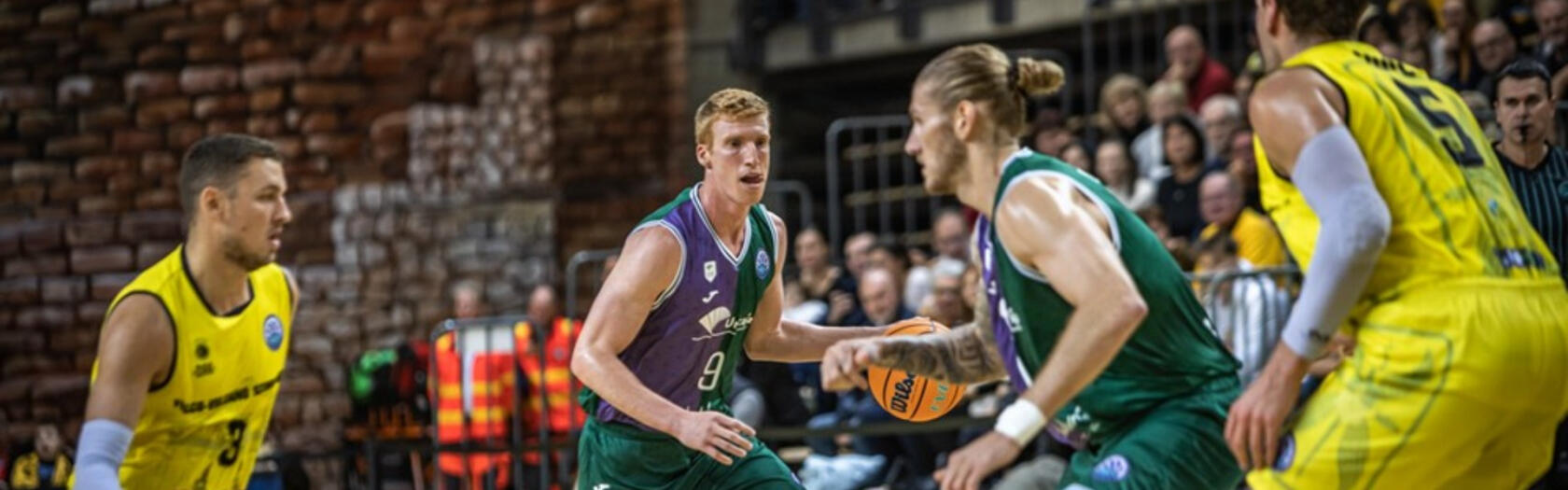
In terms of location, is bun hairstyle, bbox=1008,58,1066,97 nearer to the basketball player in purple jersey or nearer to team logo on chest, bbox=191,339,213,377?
the basketball player in purple jersey

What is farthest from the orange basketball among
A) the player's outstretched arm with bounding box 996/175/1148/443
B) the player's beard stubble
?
the player's beard stubble

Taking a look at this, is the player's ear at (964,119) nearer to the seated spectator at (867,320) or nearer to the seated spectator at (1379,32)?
the seated spectator at (867,320)

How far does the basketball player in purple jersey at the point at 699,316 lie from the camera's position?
4945mm

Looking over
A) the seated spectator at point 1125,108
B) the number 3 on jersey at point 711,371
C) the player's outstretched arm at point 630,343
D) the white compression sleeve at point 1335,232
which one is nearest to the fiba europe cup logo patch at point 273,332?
the player's outstretched arm at point 630,343

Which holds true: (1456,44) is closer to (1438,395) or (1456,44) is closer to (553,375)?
(553,375)

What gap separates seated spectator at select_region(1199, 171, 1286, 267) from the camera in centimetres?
886

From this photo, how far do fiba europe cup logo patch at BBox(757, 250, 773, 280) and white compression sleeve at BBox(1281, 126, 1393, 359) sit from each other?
6.34 feet

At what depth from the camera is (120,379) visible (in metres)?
4.82

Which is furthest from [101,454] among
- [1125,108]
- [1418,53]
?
[1125,108]

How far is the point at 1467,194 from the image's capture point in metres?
3.64

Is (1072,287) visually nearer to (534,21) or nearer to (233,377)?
(233,377)

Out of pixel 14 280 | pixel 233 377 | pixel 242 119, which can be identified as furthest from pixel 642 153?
pixel 233 377

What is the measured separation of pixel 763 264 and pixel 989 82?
146 cm

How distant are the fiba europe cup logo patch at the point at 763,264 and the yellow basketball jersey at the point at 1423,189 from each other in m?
1.81
